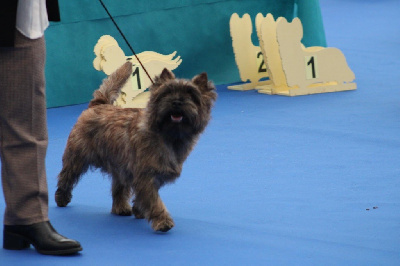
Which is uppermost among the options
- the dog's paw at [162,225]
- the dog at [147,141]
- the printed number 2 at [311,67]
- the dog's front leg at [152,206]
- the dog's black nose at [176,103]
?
the dog's black nose at [176,103]

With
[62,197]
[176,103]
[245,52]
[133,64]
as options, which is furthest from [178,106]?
[245,52]

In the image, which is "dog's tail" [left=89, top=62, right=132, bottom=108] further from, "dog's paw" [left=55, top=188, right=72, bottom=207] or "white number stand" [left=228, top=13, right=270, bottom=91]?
"white number stand" [left=228, top=13, right=270, bottom=91]

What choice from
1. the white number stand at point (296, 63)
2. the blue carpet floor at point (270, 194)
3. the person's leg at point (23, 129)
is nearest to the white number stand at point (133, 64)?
the blue carpet floor at point (270, 194)

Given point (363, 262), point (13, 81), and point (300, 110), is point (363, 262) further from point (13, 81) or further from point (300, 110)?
point (300, 110)

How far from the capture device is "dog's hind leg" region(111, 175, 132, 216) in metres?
3.47

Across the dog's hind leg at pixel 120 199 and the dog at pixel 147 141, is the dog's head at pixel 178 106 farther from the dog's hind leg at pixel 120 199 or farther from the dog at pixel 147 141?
the dog's hind leg at pixel 120 199

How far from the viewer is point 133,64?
20.0 feet

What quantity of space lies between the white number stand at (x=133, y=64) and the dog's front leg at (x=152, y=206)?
107 inches

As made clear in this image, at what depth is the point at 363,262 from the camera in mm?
2709

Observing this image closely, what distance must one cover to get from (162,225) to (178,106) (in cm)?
48

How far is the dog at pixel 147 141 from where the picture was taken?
307cm

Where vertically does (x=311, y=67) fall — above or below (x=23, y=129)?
below

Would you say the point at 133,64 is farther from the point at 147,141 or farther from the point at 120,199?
the point at 147,141

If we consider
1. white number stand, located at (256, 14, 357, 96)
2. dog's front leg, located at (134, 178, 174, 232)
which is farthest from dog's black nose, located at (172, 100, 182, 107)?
white number stand, located at (256, 14, 357, 96)
